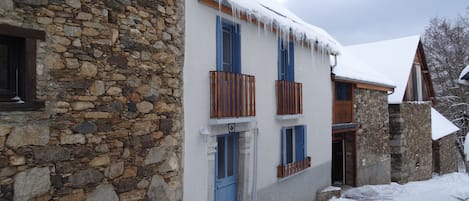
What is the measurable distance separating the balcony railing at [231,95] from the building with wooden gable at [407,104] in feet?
26.6

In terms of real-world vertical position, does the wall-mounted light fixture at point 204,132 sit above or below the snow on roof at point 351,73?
below

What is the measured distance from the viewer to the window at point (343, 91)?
9555mm

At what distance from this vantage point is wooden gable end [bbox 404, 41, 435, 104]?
14453 mm

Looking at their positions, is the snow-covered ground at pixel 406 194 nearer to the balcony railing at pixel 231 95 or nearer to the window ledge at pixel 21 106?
the balcony railing at pixel 231 95

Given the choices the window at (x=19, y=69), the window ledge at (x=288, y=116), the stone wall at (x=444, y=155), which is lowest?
the stone wall at (x=444, y=155)

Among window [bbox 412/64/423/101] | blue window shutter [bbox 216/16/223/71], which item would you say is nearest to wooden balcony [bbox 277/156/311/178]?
blue window shutter [bbox 216/16/223/71]

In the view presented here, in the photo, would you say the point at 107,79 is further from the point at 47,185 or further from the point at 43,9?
the point at 47,185

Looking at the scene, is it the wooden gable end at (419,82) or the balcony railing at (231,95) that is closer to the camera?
the balcony railing at (231,95)

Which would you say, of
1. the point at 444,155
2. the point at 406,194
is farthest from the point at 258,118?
the point at 444,155

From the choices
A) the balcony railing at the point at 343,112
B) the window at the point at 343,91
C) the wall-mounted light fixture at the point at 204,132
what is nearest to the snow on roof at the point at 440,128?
the balcony railing at the point at 343,112

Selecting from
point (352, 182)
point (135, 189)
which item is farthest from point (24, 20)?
point (352, 182)

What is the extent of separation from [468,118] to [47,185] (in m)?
19.7

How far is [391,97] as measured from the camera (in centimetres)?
1293

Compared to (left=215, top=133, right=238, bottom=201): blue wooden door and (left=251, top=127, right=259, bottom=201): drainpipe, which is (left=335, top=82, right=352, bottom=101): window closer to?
(left=251, top=127, right=259, bottom=201): drainpipe
